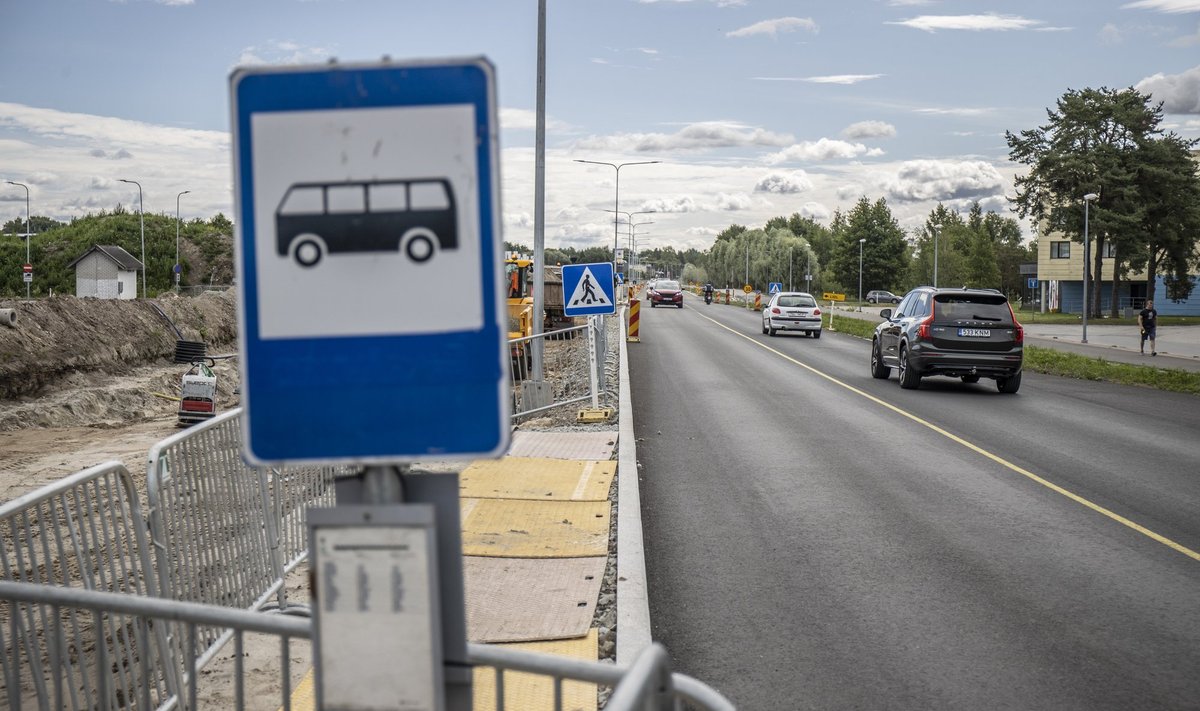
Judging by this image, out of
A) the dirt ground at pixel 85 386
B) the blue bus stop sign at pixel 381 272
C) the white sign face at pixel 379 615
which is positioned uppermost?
the blue bus stop sign at pixel 381 272

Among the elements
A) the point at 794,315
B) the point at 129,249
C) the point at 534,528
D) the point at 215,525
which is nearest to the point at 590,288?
the point at 534,528

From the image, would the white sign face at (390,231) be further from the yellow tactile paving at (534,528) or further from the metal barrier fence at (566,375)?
the metal barrier fence at (566,375)

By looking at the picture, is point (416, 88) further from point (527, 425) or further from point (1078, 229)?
point (1078, 229)

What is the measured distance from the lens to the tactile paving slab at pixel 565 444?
1259cm

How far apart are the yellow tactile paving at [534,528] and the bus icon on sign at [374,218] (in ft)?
19.7

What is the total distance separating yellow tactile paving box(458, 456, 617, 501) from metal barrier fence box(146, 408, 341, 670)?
339cm

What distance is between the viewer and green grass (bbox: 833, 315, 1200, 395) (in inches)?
885

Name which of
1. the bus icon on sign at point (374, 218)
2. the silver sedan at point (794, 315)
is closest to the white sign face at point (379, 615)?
the bus icon on sign at point (374, 218)

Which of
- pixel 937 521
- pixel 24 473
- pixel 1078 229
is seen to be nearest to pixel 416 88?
pixel 937 521

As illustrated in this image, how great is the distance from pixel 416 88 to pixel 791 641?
482 centimetres

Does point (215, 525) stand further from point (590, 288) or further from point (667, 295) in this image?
point (667, 295)

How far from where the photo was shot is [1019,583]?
24.3 ft

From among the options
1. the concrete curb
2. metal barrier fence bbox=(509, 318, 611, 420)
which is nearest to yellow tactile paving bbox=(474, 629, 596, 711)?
the concrete curb

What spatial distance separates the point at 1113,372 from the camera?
2511 cm
